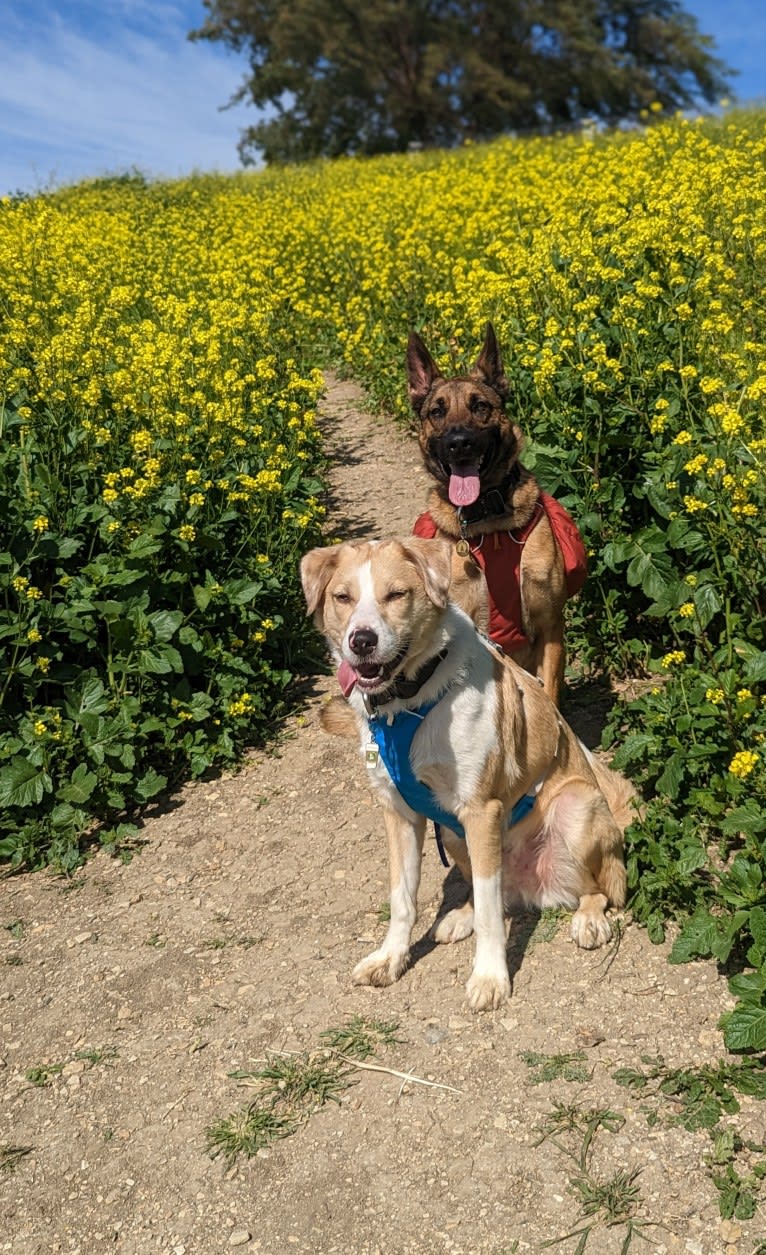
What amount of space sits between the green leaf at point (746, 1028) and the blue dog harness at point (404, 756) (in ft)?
3.75

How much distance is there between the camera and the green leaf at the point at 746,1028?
3202 mm

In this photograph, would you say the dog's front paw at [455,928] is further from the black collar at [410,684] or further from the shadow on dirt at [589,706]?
the shadow on dirt at [589,706]

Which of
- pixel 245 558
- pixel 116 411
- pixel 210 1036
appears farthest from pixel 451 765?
pixel 116 411

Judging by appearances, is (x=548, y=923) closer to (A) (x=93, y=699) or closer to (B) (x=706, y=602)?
(B) (x=706, y=602)

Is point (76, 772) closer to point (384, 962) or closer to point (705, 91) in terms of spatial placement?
point (384, 962)

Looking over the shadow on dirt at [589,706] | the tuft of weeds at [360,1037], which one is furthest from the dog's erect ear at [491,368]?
the tuft of weeds at [360,1037]

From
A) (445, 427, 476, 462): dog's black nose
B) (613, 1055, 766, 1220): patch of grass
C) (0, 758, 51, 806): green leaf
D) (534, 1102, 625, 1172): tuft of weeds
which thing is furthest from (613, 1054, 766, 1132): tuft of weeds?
(0, 758, 51, 806): green leaf

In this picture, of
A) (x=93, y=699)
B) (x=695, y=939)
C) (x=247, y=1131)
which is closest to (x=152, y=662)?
(x=93, y=699)

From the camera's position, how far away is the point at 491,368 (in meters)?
5.47

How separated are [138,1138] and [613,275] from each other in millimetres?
5005

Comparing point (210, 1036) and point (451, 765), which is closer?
point (451, 765)

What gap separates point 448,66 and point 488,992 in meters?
48.1

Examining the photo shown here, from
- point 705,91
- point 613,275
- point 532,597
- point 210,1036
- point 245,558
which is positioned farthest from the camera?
point 705,91

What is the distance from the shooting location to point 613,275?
596 centimetres
